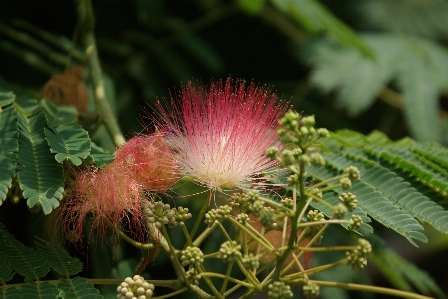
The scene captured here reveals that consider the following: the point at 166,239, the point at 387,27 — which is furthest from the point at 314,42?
the point at 166,239

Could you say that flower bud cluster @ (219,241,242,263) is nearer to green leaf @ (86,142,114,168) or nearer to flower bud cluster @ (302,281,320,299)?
flower bud cluster @ (302,281,320,299)

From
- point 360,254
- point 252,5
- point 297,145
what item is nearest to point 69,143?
point 297,145

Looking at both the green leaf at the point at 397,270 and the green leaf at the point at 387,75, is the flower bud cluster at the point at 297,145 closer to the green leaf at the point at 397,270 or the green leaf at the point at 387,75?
the green leaf at the point at 397,270

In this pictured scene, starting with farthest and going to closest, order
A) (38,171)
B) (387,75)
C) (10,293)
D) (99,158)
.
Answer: (387,75), (99,158), (38,171), (10,293)

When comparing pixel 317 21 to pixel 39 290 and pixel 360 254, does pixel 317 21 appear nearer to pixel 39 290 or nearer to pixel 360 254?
pixel 360 254

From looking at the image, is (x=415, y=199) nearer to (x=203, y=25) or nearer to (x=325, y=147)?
A: (x=325, y=147)

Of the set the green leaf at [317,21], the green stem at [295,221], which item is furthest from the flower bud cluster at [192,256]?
the green leaf at [317,21]
